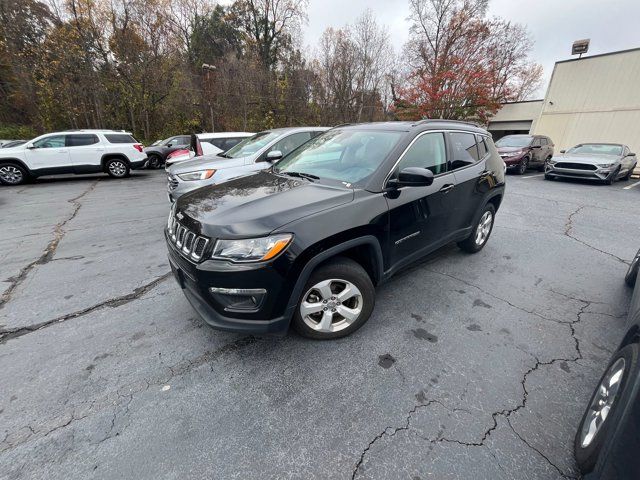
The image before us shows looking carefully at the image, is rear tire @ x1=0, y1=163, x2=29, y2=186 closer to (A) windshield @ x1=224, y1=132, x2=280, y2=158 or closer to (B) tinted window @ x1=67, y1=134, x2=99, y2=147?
(B) tinted window @ x1=67, y1=134, x2=99, y2=147

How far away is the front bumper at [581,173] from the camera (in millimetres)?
9898

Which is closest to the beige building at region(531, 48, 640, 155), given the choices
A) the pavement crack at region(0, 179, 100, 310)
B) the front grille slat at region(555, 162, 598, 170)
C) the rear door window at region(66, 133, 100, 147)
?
the front grille slat at region(555, 162, 598, 170)

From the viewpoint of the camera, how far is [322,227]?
6.86ft

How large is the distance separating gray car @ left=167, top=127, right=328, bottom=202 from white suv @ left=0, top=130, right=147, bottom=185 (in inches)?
268

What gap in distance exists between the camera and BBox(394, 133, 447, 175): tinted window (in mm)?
2787

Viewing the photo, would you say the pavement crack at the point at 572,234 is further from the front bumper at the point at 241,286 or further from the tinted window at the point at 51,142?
the tinted window at the point at 51,142

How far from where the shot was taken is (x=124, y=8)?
17844 millimetres

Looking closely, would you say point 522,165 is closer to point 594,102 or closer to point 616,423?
point 594,102

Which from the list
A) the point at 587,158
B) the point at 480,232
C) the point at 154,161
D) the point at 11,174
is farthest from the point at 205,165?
the point at 587,158

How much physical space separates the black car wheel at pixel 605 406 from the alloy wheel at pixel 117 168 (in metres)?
13.2

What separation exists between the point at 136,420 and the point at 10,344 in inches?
62.9

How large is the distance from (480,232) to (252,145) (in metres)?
4.49

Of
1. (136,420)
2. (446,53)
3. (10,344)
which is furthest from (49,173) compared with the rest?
(446,53)

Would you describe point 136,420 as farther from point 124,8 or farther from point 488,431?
point 124,8
